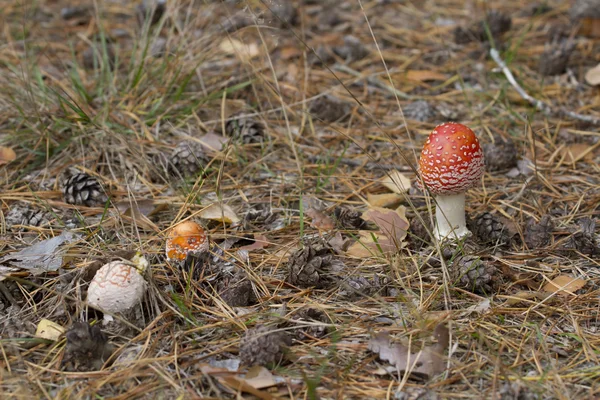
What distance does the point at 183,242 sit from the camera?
8.61 ft

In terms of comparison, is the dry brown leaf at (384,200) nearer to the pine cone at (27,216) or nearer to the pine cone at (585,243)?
the pine cone at (585,243)

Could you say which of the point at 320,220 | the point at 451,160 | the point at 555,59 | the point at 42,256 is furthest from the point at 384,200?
the point at 555,59

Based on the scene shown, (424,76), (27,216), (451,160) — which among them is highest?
(451,160)

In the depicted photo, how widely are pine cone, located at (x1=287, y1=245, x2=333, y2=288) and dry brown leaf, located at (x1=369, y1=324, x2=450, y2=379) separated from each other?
0.42 m

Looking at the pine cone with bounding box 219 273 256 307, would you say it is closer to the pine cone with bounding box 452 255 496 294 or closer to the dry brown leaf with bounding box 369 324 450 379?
the dry brown leaf with bounding box 369 324 450 379

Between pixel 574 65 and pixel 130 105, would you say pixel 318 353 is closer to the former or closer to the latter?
pixel 130 105

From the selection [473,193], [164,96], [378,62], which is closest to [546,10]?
[378,62]

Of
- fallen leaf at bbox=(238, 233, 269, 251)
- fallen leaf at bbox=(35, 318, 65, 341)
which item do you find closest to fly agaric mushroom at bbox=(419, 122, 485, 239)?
fallen leaf at bbox=(238, 233, 269, 251)

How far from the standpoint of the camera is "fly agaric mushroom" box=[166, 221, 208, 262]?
2627mm

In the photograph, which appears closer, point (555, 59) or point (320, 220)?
point (320, 220)

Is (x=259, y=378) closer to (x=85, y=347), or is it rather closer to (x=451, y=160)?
(x=85, y=347)

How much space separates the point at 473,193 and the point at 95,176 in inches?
76.3

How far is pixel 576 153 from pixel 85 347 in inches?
108

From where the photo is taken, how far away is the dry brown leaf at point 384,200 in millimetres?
3195
